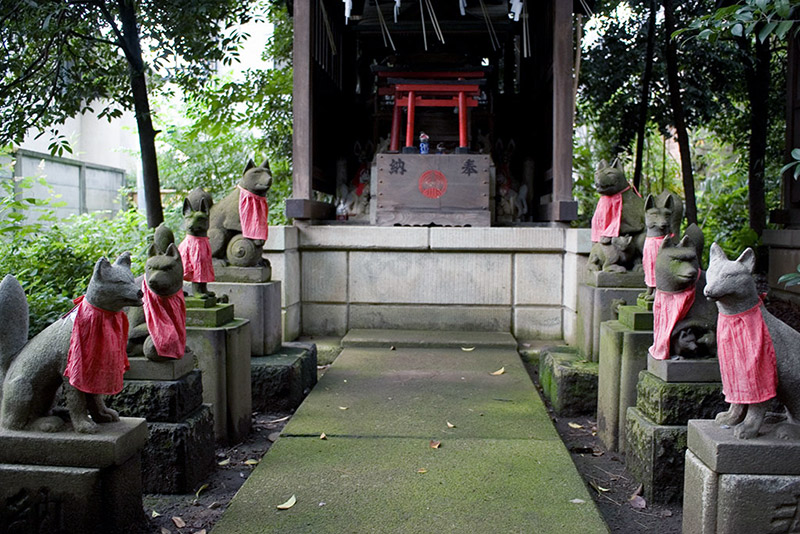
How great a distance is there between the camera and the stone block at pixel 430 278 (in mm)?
7051

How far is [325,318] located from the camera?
23.5 ft

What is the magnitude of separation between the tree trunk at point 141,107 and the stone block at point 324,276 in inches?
84.2

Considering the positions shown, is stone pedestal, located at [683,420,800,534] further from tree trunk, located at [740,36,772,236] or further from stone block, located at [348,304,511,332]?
tree trunk, located at [740,36,772,236]

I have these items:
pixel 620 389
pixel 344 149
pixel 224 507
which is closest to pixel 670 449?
pixel 620 389

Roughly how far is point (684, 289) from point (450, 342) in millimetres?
3234

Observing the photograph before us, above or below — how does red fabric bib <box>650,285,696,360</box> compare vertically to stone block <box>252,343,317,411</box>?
above

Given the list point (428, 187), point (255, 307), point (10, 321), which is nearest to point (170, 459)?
point (10, 321)

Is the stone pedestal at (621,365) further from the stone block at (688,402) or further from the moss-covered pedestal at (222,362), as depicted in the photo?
the moss-covered pedestal at (222,362)

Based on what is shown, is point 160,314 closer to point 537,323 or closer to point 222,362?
point 222,362

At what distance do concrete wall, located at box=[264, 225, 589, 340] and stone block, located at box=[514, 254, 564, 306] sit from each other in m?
0.01

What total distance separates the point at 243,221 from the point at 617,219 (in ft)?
9.77

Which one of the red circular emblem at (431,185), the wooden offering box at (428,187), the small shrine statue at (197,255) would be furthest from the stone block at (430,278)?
the small shrine statue at (197,255)

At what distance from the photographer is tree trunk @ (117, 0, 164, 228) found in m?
7.50

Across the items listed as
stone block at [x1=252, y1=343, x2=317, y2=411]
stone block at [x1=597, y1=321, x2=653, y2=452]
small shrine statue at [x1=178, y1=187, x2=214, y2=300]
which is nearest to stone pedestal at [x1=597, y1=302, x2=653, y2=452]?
stone block at [x1=597, y1=321, x2=653, y2=452]
